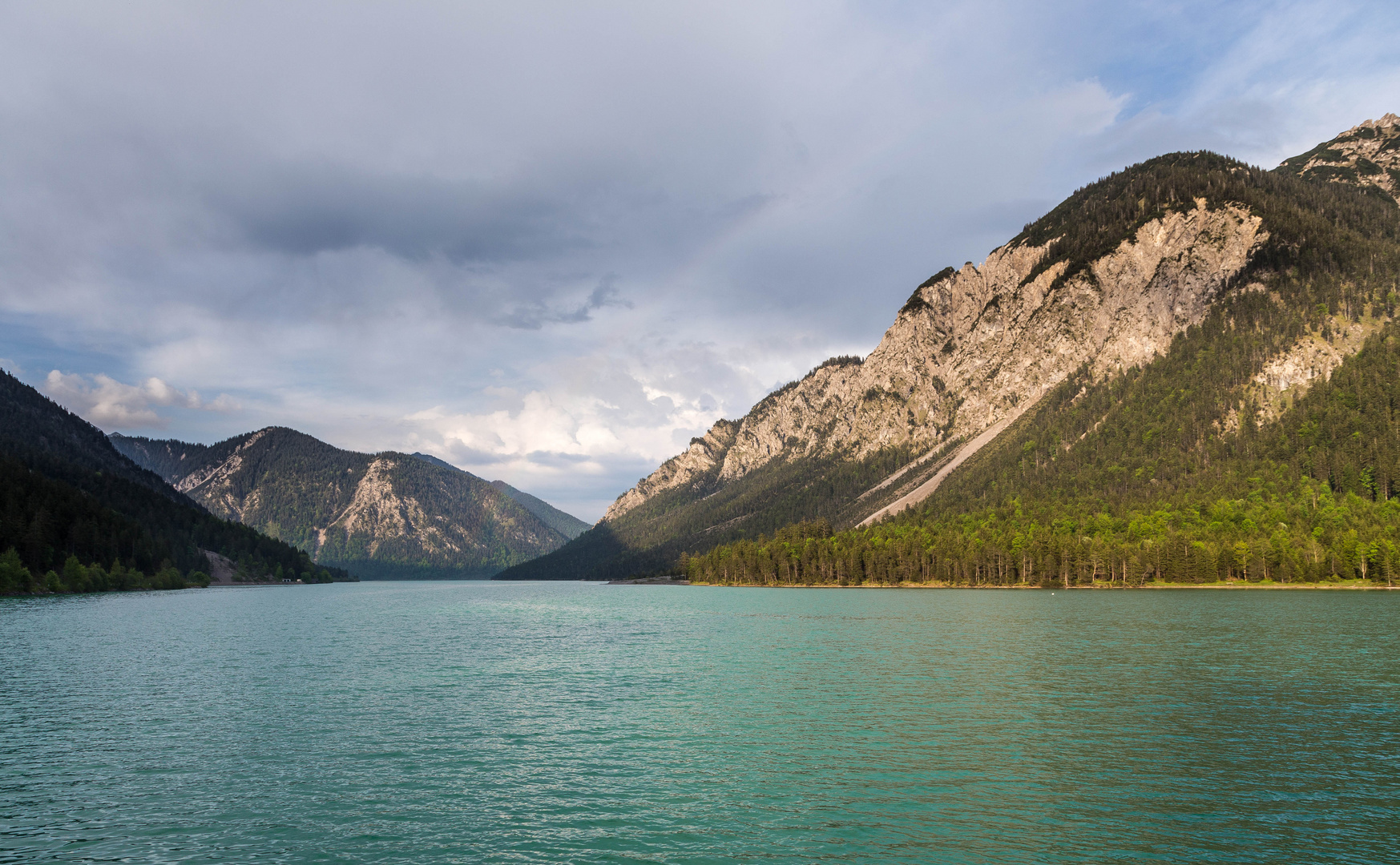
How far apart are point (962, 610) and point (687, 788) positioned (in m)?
98.4

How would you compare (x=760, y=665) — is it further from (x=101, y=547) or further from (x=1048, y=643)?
(x=101, y=547)

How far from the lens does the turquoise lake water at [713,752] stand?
910 inches

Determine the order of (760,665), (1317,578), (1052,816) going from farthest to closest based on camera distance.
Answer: (1317,578) → (760,665) → (1052,816)

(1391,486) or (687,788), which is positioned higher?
(1391,486)

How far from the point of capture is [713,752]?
34.3 m

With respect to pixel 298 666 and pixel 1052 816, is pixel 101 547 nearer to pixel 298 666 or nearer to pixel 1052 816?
pixel 298 666

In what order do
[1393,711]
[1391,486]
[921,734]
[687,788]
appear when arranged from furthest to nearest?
1. [1391,486]
2. [1393,711]
3. [921,734]
4. [687,788]

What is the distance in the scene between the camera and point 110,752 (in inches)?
1355

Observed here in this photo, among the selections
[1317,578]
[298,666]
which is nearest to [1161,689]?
[298,666]

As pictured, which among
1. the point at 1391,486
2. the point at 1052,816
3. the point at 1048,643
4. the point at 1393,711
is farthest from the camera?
the point at 1391,486

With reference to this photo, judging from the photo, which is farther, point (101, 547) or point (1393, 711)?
point (101, 547)

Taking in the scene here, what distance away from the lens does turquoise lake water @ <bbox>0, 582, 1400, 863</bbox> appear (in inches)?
910

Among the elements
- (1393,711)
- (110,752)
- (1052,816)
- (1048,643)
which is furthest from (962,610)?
(110,752)

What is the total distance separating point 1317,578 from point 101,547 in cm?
29652
